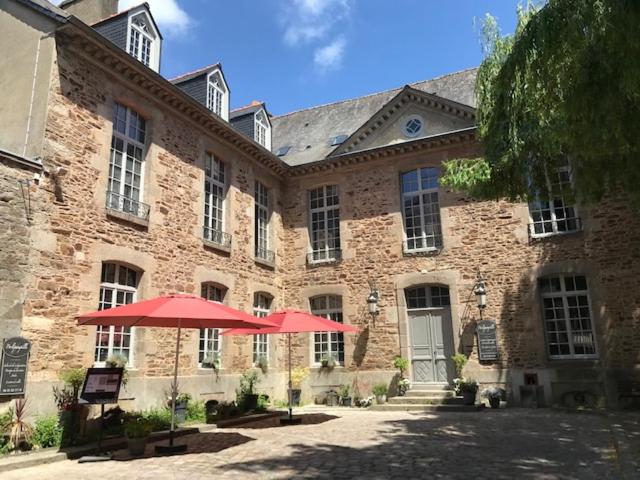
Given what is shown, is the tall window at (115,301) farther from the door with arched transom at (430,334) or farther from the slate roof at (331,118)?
the slate roof at (331,118)

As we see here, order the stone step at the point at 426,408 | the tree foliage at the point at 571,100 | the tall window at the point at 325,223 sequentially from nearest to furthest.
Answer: the tree foliage at the point at 571,100, the stone step at the point at 426,408, the tall window at the point at 325,223

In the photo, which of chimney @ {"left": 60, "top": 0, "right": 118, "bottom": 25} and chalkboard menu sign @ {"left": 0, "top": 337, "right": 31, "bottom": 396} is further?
chimney @ {"left": 60, "top": 0, "right": 118, "bottom": 25}

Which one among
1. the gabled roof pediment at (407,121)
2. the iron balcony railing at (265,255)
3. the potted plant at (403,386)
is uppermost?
the gabled roof pediment at (407,121)

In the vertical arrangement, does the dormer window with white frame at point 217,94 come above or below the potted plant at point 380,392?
above

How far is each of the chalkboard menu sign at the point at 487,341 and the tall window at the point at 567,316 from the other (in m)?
1.14

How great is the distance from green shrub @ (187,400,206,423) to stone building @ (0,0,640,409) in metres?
0.36

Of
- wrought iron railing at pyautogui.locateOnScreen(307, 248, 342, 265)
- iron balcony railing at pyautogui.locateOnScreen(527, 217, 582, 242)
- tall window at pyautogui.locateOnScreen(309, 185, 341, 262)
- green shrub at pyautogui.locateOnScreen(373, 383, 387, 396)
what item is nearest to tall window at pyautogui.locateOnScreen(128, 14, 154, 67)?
tall window at pyautogui.locateOnScreen(309, 185, 341, 262)

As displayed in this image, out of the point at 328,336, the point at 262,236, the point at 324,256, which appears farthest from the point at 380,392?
the point at 262,236

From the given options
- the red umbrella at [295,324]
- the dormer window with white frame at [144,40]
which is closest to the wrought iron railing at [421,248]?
the red umbrella at [295,324]

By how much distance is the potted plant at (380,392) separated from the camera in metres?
12.0

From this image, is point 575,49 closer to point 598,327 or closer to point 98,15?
point 598,327

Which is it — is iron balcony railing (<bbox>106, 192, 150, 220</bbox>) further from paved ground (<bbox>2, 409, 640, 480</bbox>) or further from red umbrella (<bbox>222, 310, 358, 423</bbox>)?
paved ground (<bbox>2, 409, 640, 480</bbox>)

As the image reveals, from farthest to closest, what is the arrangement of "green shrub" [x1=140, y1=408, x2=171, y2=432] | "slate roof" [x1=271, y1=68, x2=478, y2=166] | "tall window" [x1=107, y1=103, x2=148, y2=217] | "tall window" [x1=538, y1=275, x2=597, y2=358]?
"slate roof" [x1=271, y1=68, x2=478, y2=166]
"tall window" [x1=538, y1=275, x2=597, y2=358]
"tall window" [x1=107, y1=103, x2=148, y2=217]
"green shrub" [x1=140, y1=408, x2=171, y2=432]

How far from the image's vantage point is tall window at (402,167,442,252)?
1295 centimetres
